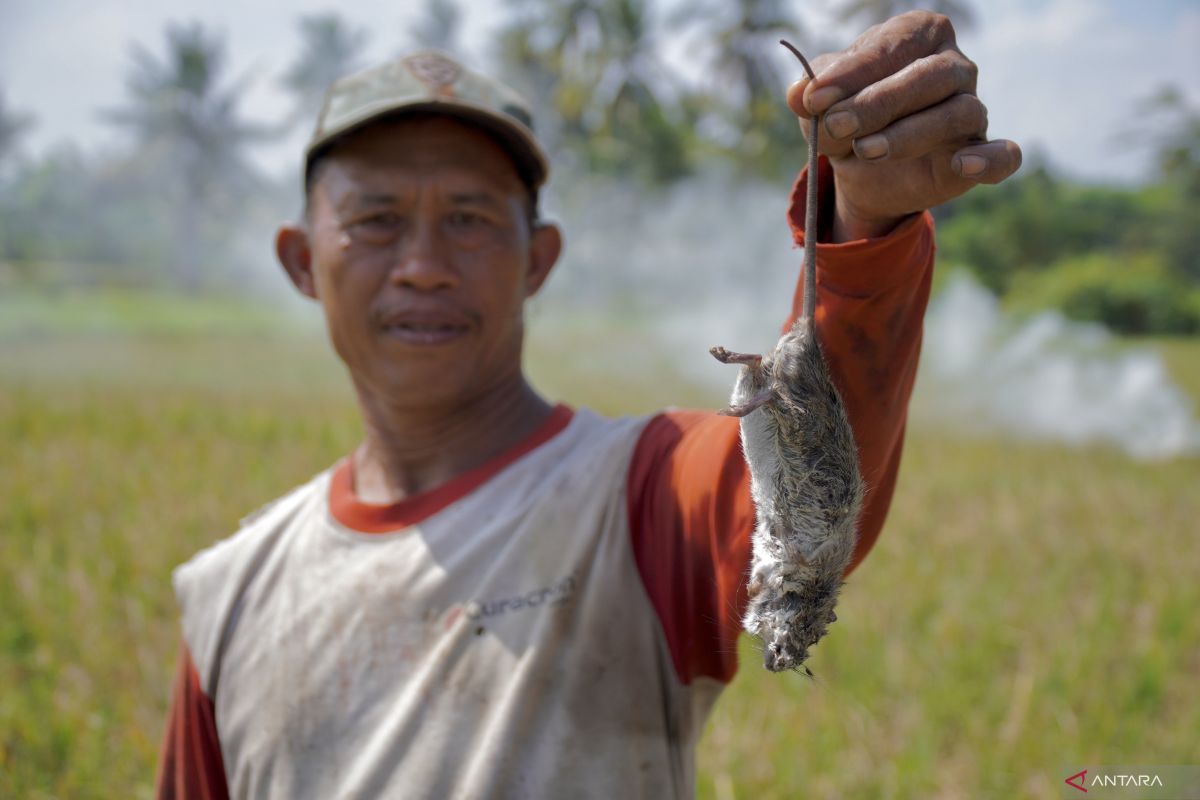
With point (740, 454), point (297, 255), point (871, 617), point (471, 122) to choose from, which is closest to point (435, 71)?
point (471, 122)

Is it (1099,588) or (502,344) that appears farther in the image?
(1099,588)

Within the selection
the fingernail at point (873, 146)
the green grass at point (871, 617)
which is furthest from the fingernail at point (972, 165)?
the green grass at point (871, 617)

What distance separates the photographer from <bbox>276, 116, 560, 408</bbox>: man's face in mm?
2148

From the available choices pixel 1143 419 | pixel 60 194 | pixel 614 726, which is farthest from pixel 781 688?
pixel 60 194

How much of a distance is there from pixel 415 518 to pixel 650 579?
2.04 ft

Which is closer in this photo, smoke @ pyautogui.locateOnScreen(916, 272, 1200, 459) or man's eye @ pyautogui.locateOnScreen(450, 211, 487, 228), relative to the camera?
man's eye @ pyautogui.locateOnScreen(450, 211, 487, 228)

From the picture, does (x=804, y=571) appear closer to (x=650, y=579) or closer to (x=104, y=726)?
(x=650, y=579)

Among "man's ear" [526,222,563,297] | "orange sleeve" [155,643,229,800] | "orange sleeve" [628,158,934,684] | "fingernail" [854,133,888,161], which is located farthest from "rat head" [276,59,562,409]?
"fingernail" [854,133,888,161]

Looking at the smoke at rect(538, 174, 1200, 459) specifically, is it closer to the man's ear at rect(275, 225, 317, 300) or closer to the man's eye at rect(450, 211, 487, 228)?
the man's eye at rect(450, 211, 487, 228)

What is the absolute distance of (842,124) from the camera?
1248 millimetres

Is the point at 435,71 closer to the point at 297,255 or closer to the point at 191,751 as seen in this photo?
the point at 297,255

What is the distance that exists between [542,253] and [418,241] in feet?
1.46

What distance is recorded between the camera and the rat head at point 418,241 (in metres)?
2.15

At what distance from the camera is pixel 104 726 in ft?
12.8
